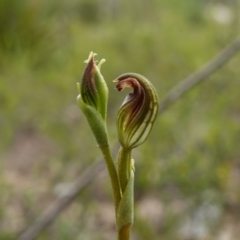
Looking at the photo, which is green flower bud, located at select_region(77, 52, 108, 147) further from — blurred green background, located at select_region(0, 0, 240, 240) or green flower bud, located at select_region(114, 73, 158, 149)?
blurred green background, located at select_region(0, 0, 240, 240)

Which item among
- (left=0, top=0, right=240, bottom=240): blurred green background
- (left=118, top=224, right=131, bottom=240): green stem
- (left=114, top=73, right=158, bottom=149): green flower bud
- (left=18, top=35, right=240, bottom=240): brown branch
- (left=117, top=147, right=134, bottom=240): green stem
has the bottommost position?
(left=118, top=224, right=131, bottom=240): green stem

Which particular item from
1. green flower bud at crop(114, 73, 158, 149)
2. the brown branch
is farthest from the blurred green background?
green flower bud at crop(114, 73, 158, 149)

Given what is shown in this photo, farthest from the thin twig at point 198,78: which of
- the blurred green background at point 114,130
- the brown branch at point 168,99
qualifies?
the blurred green background at point 114,130

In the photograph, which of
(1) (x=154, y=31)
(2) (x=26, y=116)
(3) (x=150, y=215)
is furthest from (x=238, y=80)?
(1) (x=154, y=31)

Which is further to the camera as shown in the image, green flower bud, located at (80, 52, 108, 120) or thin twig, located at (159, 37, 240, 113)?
thin twig, located at (159, 37, 240, 113)

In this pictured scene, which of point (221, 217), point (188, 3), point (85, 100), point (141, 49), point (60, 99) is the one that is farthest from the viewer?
point (188, 3)

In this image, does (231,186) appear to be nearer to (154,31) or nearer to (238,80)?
(238,80)
